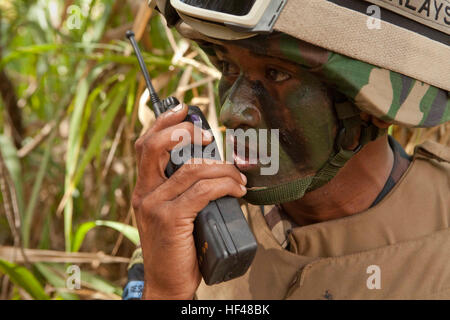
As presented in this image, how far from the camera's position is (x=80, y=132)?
1.69 m

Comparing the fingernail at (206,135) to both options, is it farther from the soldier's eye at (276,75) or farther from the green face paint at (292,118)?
the soldier's eye at (276,75)

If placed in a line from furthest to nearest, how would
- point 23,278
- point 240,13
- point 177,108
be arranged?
point 23,278 → point 177,108 → point 240,13

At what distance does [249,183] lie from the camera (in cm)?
101

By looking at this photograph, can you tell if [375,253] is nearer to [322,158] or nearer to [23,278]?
[322,158]

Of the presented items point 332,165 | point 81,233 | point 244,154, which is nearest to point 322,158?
point 332,165

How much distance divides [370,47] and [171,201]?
44cm

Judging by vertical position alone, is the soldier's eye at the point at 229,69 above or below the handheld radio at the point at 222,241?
above

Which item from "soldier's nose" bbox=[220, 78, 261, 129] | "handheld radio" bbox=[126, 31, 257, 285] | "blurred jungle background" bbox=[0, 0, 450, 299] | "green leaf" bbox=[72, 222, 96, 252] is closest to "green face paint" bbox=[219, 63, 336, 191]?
"soldier's nose" bbox=[220, 78, 261, 129]

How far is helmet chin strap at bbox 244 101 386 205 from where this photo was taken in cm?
99

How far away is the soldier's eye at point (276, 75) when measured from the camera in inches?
36.9

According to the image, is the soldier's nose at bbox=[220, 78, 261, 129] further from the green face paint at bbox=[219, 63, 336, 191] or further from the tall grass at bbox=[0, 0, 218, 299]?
the tall grass at bbox=[0, 0, 218, 299]

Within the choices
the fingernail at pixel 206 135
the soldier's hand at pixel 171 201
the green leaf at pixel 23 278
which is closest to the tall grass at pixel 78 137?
the green leaf at pixel 23 278
